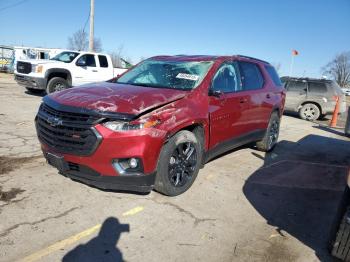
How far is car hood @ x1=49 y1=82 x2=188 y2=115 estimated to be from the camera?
361 centimetres

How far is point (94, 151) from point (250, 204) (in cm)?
207

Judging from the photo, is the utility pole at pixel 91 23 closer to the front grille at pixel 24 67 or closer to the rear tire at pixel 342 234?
the front grille at pixel 24 67

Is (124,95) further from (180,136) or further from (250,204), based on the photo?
(250,204)

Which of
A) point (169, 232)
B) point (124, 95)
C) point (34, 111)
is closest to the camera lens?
point (169, 232)

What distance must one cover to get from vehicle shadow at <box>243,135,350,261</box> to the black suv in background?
630 cm

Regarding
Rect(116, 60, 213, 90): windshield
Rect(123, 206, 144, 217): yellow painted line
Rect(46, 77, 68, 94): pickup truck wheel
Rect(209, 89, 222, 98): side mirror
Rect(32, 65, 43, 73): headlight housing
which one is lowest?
Rect(46, 77, 68, 94): pickup truck wheel

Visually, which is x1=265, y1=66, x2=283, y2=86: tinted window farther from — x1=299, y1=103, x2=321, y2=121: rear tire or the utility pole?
the utility pole

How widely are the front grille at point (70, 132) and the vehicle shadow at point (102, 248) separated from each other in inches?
32.7

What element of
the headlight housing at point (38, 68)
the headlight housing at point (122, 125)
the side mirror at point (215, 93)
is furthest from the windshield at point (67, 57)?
the headlight housing at point (122, 125)

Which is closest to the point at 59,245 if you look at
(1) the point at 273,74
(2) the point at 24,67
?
(1) the point at 273,74

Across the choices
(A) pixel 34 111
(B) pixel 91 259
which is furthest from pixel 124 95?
(A) pixel 34 111

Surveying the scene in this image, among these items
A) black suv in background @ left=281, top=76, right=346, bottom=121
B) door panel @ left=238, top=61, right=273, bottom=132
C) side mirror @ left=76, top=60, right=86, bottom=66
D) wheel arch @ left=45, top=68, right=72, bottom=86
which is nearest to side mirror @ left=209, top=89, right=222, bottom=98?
door panel @ left=238, top=61, right=273, bottom=132

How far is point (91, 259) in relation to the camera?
2871 millimetres

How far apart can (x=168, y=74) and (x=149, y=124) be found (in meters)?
1.54
